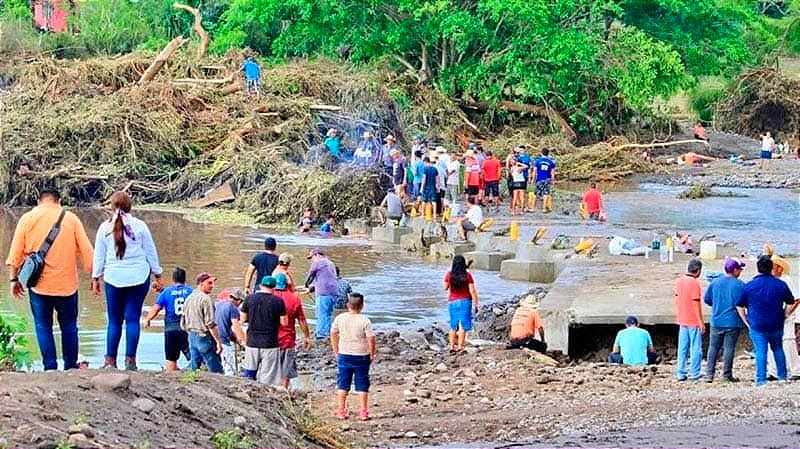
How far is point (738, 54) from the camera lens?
169 feet

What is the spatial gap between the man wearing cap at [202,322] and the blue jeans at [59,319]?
1982 mm

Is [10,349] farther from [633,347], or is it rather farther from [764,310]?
[633,347]

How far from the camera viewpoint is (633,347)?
50.7 ft

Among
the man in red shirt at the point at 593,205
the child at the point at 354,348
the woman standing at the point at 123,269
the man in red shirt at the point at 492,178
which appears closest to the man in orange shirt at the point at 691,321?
the child at the point at 354,348

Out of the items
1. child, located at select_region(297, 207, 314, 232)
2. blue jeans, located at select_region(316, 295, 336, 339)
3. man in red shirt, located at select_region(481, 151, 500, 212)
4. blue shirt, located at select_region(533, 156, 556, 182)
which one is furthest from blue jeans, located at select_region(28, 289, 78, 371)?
blue shirt, located at select_region(533, 156, 556, 182)

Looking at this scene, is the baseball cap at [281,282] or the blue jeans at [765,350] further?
the blue jeans at [765,350]

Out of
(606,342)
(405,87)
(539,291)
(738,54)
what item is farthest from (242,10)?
(606,342)

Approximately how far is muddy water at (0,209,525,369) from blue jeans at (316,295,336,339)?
1646mm

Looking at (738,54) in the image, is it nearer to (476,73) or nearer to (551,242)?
(476,73)

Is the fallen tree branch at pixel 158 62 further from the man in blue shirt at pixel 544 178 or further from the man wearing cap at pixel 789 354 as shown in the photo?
the man wearing cap at pixel 789 354

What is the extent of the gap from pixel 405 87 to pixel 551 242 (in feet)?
64.1

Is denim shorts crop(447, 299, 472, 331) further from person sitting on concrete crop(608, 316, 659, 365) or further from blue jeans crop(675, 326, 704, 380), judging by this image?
blue jeans crop(675, 326, 704, 380)

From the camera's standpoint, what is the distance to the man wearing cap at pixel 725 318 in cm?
1345

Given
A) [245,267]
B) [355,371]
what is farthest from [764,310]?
[245,267]
